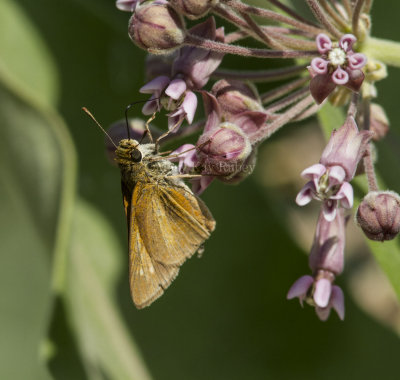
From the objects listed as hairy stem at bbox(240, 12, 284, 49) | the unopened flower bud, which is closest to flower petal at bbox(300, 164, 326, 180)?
hairy stem at bbox(240, 12, 284, 49)

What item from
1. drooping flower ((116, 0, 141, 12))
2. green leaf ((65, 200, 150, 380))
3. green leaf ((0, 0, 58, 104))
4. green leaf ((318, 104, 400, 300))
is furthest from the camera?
green leaf ((0, 0, 58, 104))

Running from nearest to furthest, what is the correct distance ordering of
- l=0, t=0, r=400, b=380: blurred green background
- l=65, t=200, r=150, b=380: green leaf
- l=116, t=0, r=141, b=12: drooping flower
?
l=116, t=0, r=141, b=12: drooping flower < l=65, t=200, r=150, b=380: green leaf < l=0, t=0, r=400, b=380: blurred green background

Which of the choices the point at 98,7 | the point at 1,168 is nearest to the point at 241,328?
the point at 1,168

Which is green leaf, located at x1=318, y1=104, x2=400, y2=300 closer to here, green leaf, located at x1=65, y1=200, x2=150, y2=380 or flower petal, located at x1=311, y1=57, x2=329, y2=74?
flower petal, located at x1=311, y1=57, x2=329, y2=74

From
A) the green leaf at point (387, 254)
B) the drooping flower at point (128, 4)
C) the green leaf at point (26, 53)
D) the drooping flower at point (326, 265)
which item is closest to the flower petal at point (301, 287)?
the drooping flower at point (326, 265)

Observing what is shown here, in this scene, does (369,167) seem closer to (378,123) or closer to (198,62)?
(378,123)

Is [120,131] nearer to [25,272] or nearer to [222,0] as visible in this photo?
[222,0]

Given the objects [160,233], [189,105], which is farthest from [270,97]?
[160,233]
